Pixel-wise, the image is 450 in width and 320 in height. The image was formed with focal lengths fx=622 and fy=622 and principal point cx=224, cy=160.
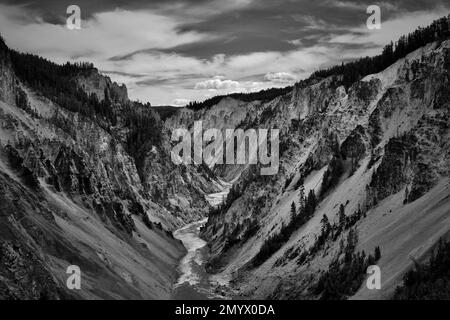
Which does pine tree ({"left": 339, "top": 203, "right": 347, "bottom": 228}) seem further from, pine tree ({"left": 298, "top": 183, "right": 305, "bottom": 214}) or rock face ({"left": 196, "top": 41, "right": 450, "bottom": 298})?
pine tree ({"left": 298, "top": 183, "right": 305, "bottom": 214})

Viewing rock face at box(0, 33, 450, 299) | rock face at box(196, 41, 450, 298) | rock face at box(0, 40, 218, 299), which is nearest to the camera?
rock face at box(0, 40, 218, 299)

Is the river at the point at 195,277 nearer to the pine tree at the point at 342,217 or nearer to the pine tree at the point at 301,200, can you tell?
the pine tree at the point at 301,200

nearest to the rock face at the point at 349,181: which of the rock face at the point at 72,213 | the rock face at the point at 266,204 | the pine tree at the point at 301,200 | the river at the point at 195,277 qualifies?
the rock face at the point at 266,204

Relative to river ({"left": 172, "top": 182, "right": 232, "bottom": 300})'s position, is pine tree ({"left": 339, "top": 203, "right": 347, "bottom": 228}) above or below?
above

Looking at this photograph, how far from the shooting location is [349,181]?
237 feet

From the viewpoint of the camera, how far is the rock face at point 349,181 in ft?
186

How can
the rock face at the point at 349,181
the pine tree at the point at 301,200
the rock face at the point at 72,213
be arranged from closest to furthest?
the rock face at the point at 72,213
the rock face at the point at 349,181
the pine tree at the point at 301,200

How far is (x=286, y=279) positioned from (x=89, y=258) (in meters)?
18.8

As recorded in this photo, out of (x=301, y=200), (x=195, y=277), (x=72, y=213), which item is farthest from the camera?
(x=301, y=200)

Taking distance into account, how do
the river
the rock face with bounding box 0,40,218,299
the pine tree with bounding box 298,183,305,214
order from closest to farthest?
the rock face with bounding box 0,40,218,299
the river
the pine tree with bounding box 298,183,305,214

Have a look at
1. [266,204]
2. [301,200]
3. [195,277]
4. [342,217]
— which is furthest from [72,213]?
[266,204]

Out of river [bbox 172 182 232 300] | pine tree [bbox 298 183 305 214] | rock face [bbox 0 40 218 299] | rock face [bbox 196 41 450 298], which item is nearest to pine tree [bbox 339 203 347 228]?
rock face [bbox 196 41 450 298]

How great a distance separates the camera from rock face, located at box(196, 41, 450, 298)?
5659 centimetres

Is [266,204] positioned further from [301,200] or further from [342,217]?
[342,217]
